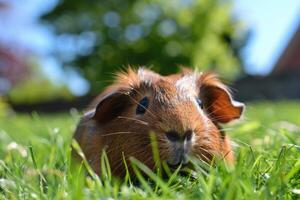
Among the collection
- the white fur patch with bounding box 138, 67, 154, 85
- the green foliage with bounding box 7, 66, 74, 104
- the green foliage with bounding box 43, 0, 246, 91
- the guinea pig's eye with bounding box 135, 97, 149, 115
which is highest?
the white fur patch with bounding box 138, 67, 154, 85

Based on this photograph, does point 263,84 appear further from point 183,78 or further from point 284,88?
point 183,78

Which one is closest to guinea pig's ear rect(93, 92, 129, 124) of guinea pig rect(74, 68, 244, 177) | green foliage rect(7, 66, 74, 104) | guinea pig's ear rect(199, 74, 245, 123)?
guinea pig rect(74, 68, 244, 177)

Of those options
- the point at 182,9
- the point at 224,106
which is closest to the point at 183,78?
the point at 224,106

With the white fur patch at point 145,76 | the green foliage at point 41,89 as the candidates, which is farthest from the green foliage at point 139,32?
the white fur patch at point 145,76

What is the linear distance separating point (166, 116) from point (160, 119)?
0.05 meters

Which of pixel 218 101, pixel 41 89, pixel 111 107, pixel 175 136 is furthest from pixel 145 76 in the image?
pixel 41 89

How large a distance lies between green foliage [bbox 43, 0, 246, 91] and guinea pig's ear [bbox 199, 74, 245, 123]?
3253 cm

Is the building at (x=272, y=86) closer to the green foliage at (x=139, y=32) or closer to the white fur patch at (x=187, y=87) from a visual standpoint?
the green foliage at (x=139, y=32)

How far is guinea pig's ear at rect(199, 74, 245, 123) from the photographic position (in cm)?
351

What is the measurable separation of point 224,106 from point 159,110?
0.78m

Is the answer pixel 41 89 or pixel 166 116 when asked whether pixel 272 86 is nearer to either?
pixel 166 116

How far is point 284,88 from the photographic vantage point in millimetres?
22109

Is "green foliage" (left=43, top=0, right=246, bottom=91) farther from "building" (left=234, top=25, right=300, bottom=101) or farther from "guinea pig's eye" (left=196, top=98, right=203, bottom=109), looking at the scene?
"guinea pig's eye" (left=196, top=98, right=203, bottom=109)

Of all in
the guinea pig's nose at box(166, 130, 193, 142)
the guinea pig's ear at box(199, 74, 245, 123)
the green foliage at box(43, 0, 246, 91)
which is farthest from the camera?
the green foliage at box(43, 0, 246, 91)
